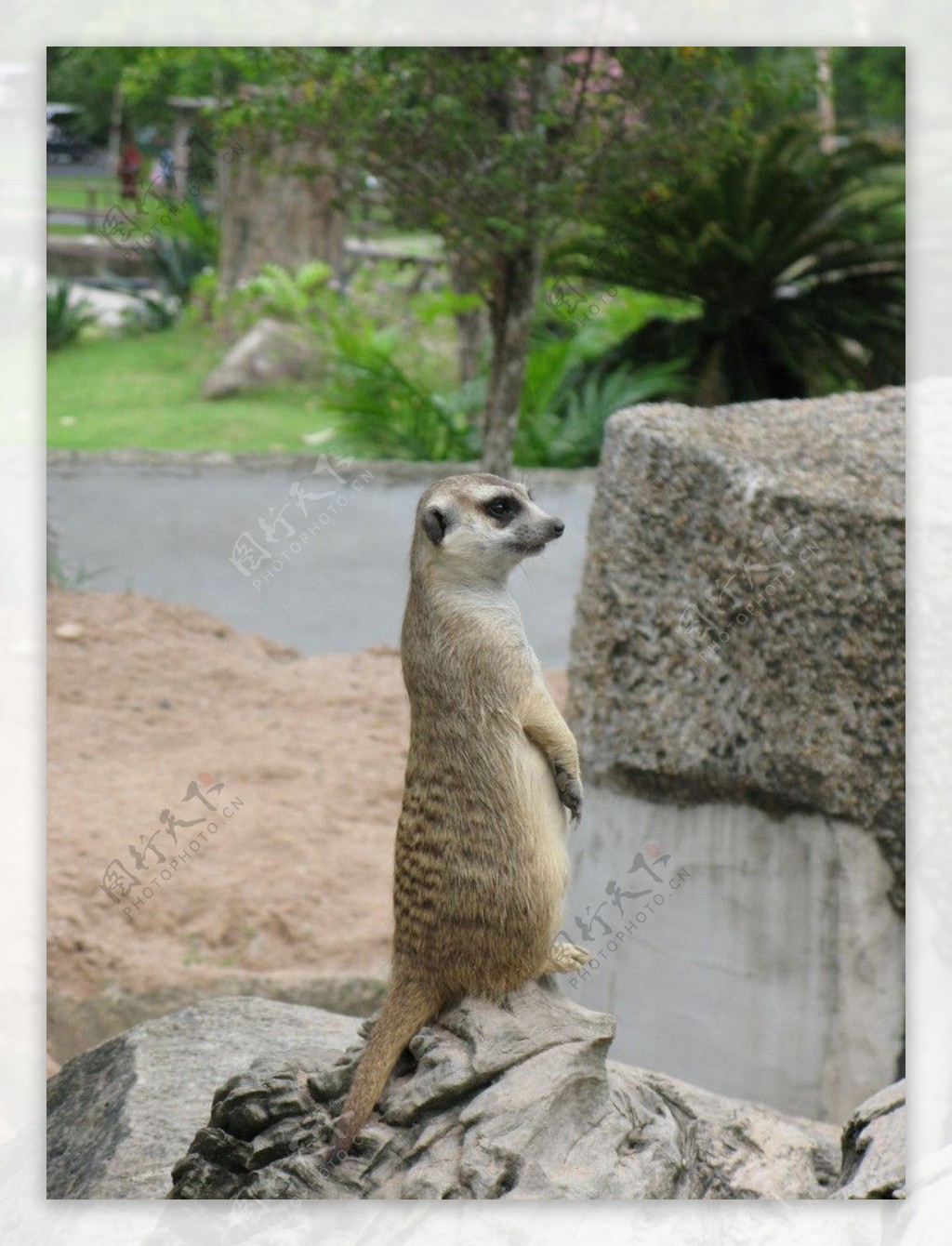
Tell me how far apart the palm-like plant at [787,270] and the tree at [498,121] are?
24.5 inches

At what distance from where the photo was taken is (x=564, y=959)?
2.46m

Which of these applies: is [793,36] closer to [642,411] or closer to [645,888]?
[642,411]

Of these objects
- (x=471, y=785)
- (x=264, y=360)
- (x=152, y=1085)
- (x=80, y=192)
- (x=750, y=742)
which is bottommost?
(x=152, y=1085)

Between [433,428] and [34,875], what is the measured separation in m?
3.27

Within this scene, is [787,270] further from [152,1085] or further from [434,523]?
[152,1085]

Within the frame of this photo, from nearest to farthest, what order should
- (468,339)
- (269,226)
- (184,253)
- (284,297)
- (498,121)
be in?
(498,121)
(184,253)
(468,339)
(284,297)
(269,226)

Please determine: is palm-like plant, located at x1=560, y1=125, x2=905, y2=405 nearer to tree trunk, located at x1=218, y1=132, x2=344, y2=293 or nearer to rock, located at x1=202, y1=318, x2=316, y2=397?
rock, located at x1=202, y1=318, x2=316, y2=397

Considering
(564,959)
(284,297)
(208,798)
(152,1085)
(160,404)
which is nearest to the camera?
(564,959)

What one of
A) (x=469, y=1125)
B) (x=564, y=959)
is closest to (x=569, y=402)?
(x=564, y=959)

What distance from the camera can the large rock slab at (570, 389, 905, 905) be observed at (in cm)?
329

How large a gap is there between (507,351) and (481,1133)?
3.08m

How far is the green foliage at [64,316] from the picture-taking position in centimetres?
481

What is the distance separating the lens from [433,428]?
19.9ft

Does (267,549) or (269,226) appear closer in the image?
(267,549)
